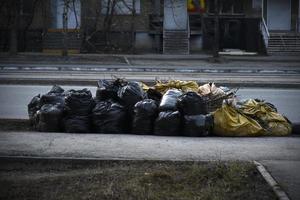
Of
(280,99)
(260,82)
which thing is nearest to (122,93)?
(280,99)

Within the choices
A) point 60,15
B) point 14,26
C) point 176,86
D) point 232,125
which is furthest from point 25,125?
point 60,15

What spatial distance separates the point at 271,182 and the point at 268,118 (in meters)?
4.09

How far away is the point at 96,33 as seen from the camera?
42.4 metres

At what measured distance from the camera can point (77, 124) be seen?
1030 cm

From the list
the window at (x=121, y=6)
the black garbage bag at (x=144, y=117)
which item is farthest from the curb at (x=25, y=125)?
Answer: the window at (x=121, y=6)

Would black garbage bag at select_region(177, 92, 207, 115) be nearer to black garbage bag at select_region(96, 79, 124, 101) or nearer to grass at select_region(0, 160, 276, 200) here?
black garbage bag at select_region(96, 79, 124, 101)

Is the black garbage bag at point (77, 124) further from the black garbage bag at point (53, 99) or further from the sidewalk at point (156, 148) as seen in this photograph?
the black garbage bag at point (53, 99)

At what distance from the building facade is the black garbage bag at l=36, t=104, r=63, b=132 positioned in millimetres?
30026

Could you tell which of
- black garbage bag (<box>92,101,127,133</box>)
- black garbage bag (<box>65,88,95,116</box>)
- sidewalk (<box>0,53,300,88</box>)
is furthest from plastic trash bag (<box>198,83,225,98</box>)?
sidewalk (<box>0,53,300,88</box>)

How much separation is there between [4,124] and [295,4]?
36.6m

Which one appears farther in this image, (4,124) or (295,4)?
(295,4)

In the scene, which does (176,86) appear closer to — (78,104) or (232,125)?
(232,125)

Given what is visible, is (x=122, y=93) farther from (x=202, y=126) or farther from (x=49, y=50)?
(x=49, y=50)

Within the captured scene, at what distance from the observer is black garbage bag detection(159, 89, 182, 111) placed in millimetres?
10312
